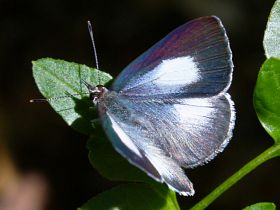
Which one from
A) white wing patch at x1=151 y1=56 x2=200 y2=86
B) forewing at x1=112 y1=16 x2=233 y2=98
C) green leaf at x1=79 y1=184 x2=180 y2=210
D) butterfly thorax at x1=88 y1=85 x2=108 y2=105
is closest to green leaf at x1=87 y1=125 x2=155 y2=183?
green leaf at x1=79 y1=184 x2=180 y2=210

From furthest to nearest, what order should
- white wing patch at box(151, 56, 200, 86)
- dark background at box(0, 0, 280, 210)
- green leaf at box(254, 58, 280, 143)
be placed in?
1. dark background at box(0, 0, 280, 210)
2. white wing patch at box(151, 56, 200, 86)
3. green leaf at box(254, 58, 280, 143)

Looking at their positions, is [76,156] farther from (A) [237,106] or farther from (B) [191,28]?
(B) [191,28]

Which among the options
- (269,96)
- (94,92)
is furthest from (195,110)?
(94,92)

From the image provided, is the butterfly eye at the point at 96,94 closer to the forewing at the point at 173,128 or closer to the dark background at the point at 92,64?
the forewing at the point at 173,128

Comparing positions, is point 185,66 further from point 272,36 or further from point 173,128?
point 272,36

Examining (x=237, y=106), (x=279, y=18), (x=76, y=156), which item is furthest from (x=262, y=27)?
(x=279, y=18)

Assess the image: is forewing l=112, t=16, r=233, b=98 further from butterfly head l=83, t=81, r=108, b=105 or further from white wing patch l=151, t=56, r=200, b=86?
butterfly head l=83, t=81, r=108, b=105
